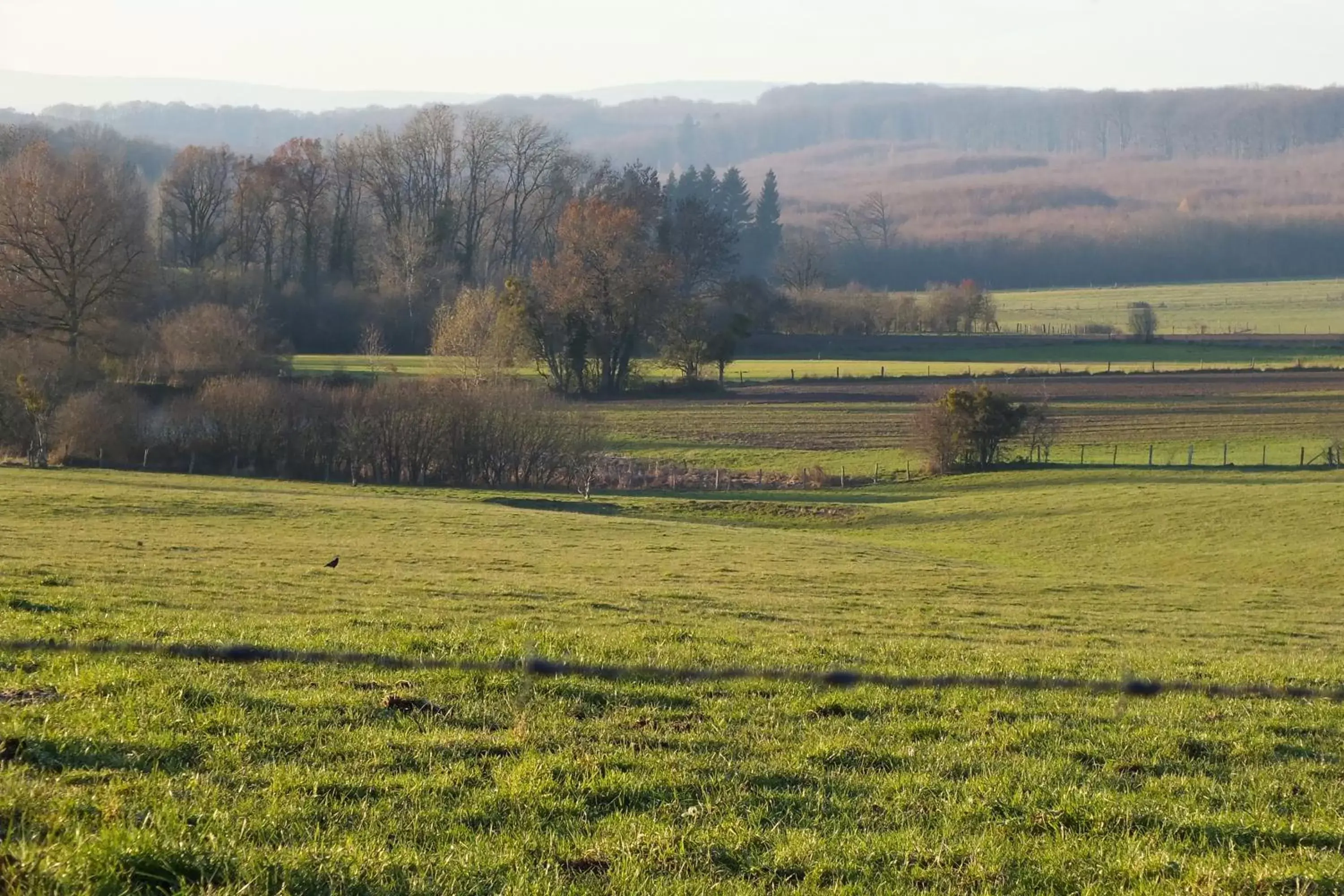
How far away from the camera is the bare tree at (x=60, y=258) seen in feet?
229

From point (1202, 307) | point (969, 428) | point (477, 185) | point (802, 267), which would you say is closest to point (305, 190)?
point (477, 185)

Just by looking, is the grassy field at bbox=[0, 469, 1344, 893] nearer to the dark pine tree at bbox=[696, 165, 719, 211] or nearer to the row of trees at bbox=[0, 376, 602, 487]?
the row of trees at bbox=[0, 376, 602, 487]

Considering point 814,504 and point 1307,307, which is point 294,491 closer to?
point 814,504

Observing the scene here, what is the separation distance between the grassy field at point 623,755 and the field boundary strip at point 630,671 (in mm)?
395

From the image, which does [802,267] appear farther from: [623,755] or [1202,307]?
[623,755]

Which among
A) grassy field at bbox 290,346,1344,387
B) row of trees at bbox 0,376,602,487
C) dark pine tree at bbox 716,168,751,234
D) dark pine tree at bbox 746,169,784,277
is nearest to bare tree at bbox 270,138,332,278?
grassy field at bbox 290,346,1344,387

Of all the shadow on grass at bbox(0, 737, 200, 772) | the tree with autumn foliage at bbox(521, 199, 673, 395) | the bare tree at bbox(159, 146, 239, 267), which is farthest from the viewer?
the bare tree at bbox(159, 146, 239, 267)

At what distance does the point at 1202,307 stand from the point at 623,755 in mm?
167637

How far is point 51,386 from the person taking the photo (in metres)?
58.5

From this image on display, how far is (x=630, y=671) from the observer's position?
11109mm

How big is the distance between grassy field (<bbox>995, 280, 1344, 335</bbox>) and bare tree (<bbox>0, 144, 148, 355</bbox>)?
92.0 m

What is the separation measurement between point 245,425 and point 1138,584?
1763 inches

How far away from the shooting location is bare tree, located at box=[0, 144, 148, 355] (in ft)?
229

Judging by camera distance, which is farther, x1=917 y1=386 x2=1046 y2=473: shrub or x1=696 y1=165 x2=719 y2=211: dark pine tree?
x1=696 y1=165 x2=719 y2=211: dark pine tree
